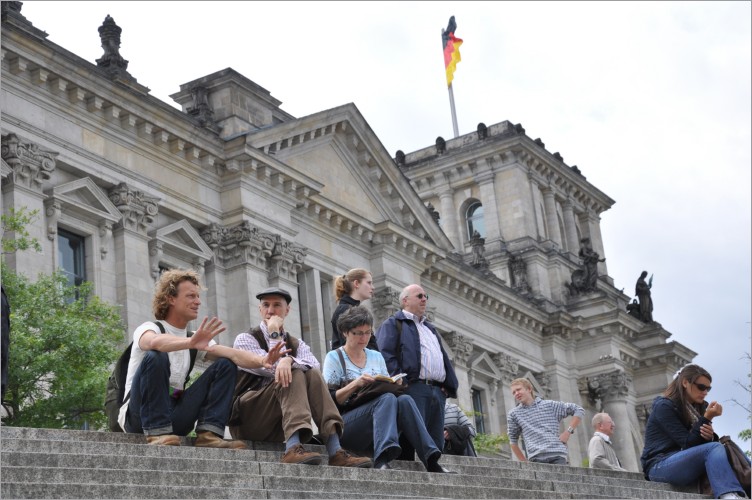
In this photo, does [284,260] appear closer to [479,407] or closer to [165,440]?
[479,407]

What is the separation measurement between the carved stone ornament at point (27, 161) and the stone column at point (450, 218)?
30.2 m

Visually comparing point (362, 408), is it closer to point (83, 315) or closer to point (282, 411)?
point (282, 411)

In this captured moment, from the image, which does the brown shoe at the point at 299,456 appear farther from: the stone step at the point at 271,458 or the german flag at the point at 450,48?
the german flag at the point at 450,48

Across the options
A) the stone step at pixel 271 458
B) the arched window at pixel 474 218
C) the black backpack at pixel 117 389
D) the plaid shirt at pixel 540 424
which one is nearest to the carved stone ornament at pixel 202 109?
the plaid shirt at pixel 540 424

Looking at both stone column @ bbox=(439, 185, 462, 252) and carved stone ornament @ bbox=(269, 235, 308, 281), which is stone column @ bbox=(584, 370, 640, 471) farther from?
carved stone ornament @ bbox=(269, 235, 308, 281)

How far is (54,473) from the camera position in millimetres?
9227

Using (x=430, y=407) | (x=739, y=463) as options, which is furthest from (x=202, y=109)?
(x=739, y=463)

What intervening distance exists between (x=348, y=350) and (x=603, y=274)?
45.3 meters

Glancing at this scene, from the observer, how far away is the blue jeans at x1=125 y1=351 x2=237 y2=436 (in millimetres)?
11094

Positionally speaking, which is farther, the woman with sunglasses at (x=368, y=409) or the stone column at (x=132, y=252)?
the stone column at (x=132, y=252)

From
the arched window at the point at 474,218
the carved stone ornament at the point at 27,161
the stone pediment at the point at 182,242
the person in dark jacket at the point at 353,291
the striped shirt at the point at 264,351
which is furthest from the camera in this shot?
the arched window at the point at 474,218

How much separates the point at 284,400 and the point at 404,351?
2303 mm

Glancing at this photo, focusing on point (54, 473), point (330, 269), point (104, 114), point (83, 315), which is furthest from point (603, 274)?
point (54, 473)

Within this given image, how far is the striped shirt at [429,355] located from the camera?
13.8 metres
